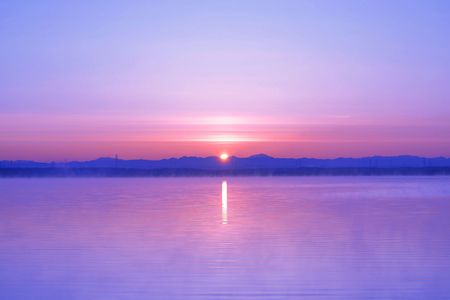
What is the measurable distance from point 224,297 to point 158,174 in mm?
50714

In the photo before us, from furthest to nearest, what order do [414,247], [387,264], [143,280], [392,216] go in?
[392,216] < [414,247] < [387,264] < [143,280]

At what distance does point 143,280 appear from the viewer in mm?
7371

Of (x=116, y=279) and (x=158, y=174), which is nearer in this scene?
(x=116, y=279)

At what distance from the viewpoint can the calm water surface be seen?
692 cm

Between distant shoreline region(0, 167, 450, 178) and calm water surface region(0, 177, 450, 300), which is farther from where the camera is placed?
distant shoreline region(0, 167, 450, 178)

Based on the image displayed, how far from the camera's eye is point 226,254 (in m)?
8.91

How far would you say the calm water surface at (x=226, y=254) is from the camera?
692cm

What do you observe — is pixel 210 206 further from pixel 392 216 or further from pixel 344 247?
pixel 344 247

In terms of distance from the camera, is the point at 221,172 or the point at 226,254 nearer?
the point at 226,254

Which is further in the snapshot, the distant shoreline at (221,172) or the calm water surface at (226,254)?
the distant shoreline at (221,172)

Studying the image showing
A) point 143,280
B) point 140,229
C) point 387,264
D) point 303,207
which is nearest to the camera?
point 143,280

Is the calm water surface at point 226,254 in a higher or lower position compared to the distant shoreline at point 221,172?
A: lower

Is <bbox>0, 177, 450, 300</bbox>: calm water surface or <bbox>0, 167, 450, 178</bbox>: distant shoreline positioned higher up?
<bbox>0, 167, 450, 178</bbox>: distant shoreline

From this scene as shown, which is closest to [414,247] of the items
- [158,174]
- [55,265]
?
[55,265]
